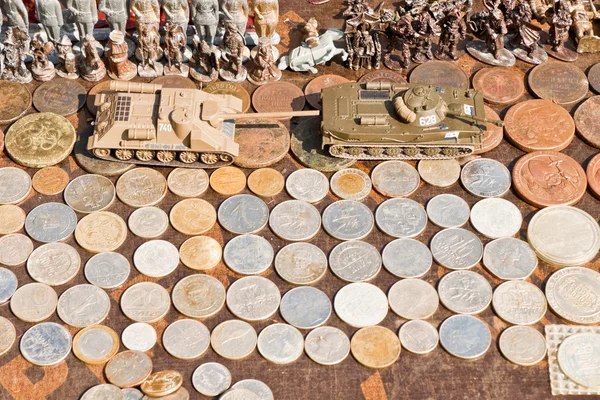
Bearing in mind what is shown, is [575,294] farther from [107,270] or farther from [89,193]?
[89,193]

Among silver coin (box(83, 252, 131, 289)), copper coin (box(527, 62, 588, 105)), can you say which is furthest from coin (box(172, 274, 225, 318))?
copper coin (box(527, 62, 588, 105))

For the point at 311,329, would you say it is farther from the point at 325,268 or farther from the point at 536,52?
the point at 536,52

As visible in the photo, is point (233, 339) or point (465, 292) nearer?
point (233, 339)

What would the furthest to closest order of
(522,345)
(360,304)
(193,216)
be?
(193,216) < (360,304) < (522,345)

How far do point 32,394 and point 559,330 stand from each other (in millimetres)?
15968

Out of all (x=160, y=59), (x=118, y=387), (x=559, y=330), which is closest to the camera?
(x=118, y=387)

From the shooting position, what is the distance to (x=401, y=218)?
1016 inches

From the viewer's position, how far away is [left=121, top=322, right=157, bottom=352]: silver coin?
23.4 metres

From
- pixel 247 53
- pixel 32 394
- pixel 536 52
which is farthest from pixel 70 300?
pixel 536 52

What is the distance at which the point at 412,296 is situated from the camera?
80.1 feet

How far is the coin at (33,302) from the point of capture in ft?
77.8

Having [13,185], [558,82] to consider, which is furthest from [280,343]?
[558,82]

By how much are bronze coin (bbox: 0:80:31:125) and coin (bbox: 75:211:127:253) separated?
5.05 metres

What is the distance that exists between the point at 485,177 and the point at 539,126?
3.05m
